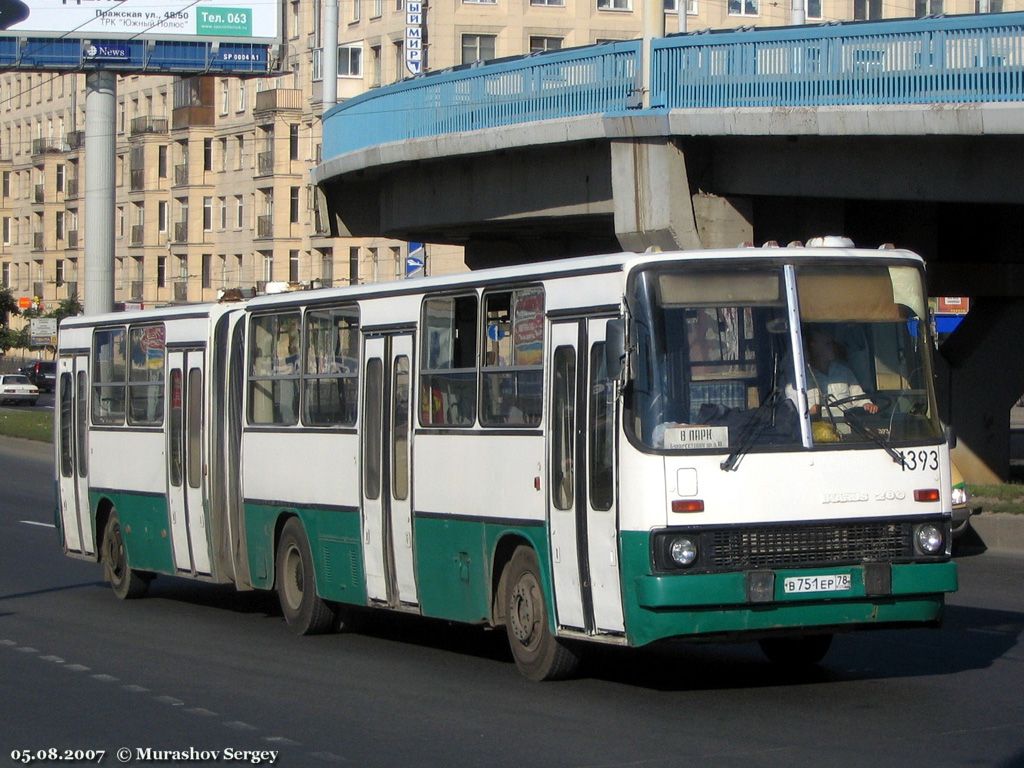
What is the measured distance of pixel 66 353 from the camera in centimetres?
1822

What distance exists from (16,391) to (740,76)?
60.0 meters

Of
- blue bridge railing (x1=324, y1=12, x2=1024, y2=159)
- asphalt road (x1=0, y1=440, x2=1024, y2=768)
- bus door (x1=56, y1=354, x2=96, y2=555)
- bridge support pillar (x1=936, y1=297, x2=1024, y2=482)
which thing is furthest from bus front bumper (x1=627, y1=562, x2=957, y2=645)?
bridge support pillar (x1=936, y1=297, x2=1024, y2=482)

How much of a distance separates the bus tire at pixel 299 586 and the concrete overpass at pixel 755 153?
30.1ft

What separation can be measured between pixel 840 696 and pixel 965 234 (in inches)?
704

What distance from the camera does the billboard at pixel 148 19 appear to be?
51938mm

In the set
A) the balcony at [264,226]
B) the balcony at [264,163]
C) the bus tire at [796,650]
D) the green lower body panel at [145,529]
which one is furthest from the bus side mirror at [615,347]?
the balcony at [264,226]

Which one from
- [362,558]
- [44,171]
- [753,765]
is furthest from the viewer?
[44,171]

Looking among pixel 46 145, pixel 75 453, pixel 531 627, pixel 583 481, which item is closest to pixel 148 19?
pixel 75 453

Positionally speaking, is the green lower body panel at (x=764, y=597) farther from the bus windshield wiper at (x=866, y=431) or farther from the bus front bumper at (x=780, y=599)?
the bus windshield wiper at (x=866, y=431)

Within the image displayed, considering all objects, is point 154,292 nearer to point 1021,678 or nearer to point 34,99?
point 34,99

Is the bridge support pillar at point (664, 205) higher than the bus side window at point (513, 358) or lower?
higher

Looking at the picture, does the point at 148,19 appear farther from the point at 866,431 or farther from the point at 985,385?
the point at 866,431

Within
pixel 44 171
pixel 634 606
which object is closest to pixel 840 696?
pixel 634 606

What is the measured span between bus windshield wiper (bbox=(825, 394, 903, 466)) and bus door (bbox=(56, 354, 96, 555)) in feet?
30.6
